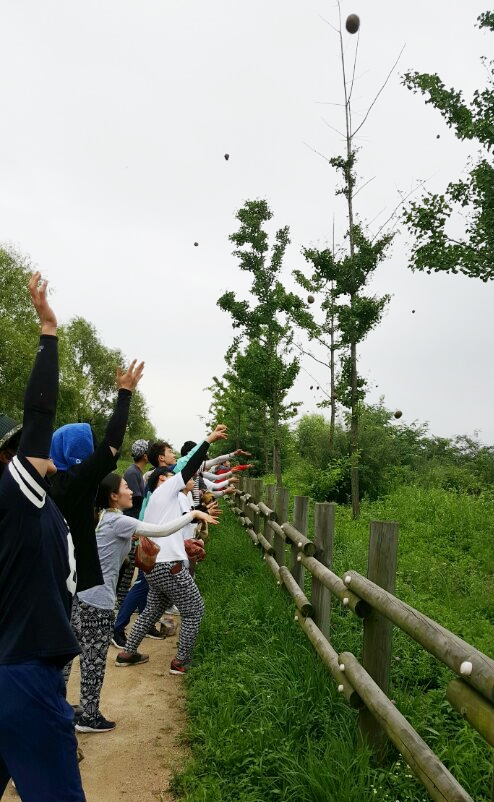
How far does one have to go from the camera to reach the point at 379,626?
3426 mm

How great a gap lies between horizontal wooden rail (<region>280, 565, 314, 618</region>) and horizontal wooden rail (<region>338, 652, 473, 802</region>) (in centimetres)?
145

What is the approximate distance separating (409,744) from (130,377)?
1.98 meters

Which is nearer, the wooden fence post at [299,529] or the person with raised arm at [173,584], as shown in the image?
the person with raised arm at [173,584]

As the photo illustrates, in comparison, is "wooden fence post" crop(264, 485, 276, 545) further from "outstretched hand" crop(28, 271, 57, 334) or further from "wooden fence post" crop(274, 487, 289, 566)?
"outstretched hand" crop(28, 271, 57, 334)

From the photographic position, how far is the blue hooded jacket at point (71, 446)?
3.24m

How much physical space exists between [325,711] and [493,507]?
932 cm

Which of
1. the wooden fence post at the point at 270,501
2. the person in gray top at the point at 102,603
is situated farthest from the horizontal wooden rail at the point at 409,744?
the wooden fence post at the point at 270,501

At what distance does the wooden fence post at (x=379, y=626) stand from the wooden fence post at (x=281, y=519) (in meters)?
3.68

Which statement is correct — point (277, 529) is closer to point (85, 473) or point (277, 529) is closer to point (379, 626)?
point (379, 626)

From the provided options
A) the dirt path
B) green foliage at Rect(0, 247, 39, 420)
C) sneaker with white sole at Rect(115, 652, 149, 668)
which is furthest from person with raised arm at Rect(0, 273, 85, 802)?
green foliage at Rect(0, 247, 39, 420)

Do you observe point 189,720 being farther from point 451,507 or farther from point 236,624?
point 451,507

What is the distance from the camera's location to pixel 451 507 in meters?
11.9

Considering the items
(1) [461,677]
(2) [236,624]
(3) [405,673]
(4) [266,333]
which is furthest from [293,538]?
(4) [266,333]

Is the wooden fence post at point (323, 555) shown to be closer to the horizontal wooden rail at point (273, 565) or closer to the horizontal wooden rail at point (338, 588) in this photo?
the horizontal wooden rail at point (338, 588)
